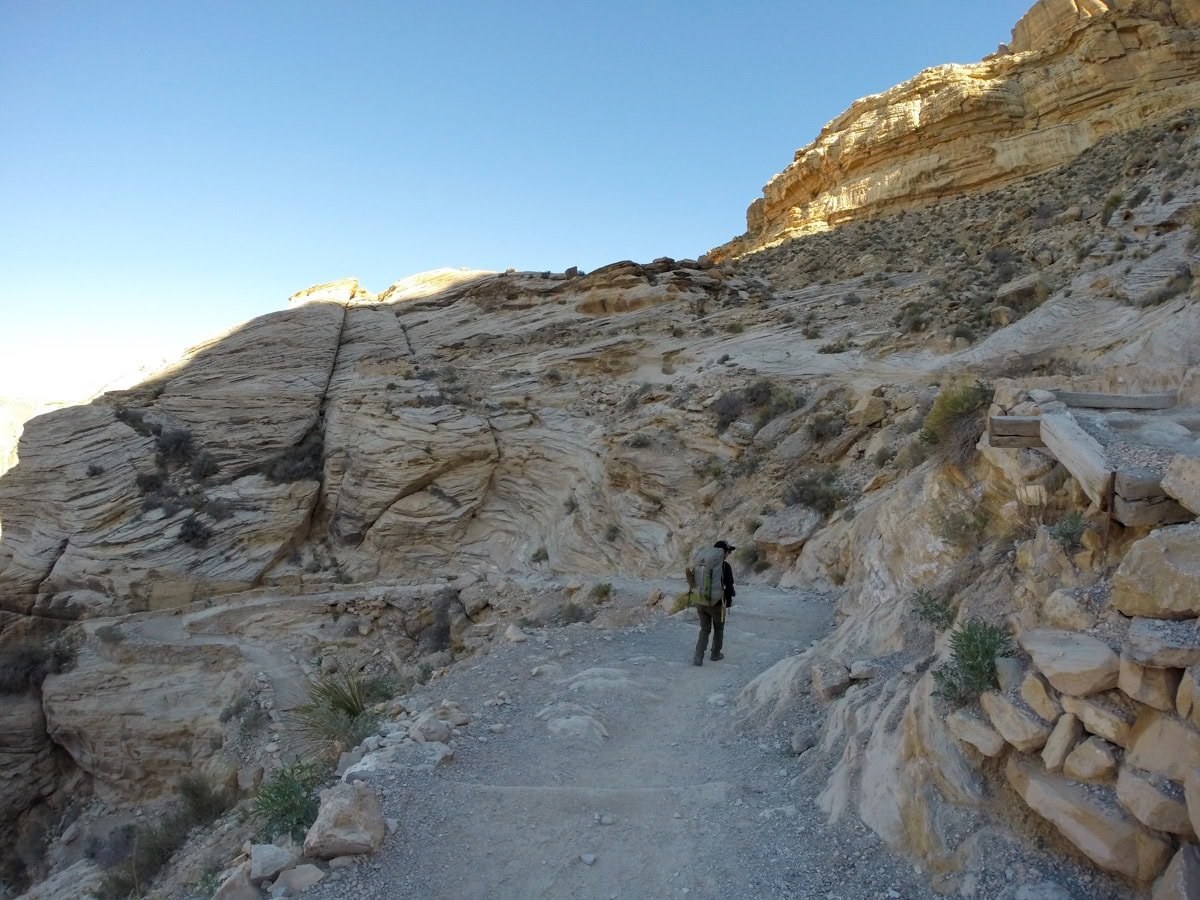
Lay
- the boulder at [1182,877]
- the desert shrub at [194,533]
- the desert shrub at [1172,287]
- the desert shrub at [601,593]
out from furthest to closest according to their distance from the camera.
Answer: the desert shrub at [194,533] < the desert shrub at [601,593] < the desert shrub at [1172,287] < the boulder at [1182,877]

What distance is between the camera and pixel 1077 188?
22.6m

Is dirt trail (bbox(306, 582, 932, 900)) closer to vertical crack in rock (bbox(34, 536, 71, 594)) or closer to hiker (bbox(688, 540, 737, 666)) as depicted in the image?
hiker (bbox(688, 540, 737, 666))

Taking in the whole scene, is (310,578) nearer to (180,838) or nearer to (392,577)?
(392,577)

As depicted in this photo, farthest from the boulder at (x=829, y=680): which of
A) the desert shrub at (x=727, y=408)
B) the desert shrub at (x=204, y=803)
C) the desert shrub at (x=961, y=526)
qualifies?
the desert shrub at (x=727, y=408)

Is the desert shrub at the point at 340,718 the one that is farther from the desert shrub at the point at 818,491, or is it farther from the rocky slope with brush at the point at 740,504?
the desert shrub at the point at 818,491

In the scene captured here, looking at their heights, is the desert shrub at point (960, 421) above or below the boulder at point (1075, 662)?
above

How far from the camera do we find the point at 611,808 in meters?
4.32

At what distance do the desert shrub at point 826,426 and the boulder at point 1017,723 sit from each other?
463 inches

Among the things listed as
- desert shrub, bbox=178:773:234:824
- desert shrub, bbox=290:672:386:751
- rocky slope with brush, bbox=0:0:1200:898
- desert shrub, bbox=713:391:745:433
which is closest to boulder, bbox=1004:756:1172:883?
rocky slope with brush, bbox=0:0:1200:898

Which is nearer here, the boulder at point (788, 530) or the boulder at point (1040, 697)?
the boulder at point (1040, 697)

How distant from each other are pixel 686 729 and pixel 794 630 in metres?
3.12

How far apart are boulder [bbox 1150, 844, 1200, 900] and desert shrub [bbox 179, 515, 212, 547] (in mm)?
21185

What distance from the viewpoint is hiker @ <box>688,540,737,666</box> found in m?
7.43

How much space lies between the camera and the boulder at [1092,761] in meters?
2.54
